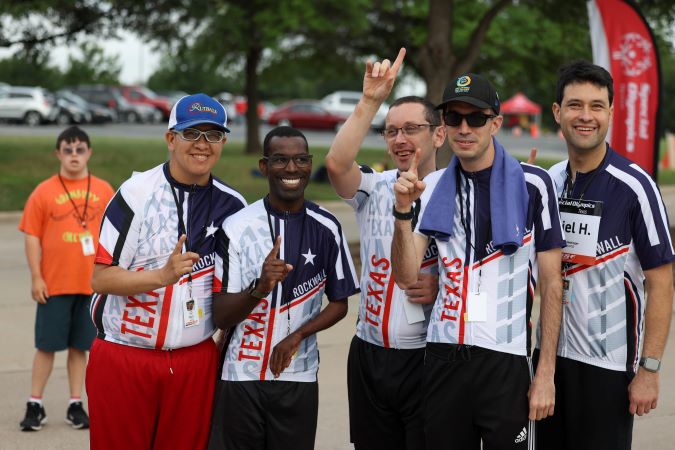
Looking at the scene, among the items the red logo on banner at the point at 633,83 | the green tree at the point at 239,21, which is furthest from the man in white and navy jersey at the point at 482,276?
the green tree at the point at 239,21

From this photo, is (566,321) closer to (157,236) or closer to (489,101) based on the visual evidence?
(489,101)

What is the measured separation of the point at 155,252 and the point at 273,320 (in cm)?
58

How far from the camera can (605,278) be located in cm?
406

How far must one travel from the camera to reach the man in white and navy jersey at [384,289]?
4277 mm

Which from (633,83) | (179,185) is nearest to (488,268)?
(179,185)

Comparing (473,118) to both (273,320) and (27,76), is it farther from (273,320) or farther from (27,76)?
(27,76)

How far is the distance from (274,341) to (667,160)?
28.8 metres

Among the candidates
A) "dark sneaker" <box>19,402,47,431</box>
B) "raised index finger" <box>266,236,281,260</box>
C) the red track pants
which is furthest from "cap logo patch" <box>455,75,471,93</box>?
"dark sneaker" <box>19,402,47,431</box>

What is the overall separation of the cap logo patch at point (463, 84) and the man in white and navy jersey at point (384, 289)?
0.35 metres

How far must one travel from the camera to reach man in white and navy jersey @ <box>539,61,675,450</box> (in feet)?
13.3

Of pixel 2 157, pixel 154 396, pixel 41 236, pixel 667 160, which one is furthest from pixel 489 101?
pixel 667 160

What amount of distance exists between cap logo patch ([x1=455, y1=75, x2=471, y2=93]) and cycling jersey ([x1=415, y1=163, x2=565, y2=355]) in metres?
Result: 0.34

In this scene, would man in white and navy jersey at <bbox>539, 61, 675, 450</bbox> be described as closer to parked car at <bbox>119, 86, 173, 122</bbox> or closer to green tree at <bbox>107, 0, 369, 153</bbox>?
green tree at <bbox>107, 0, 369, 153</bbox>

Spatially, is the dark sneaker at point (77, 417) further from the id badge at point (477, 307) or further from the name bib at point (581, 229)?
the name bib at point (581, 229)
